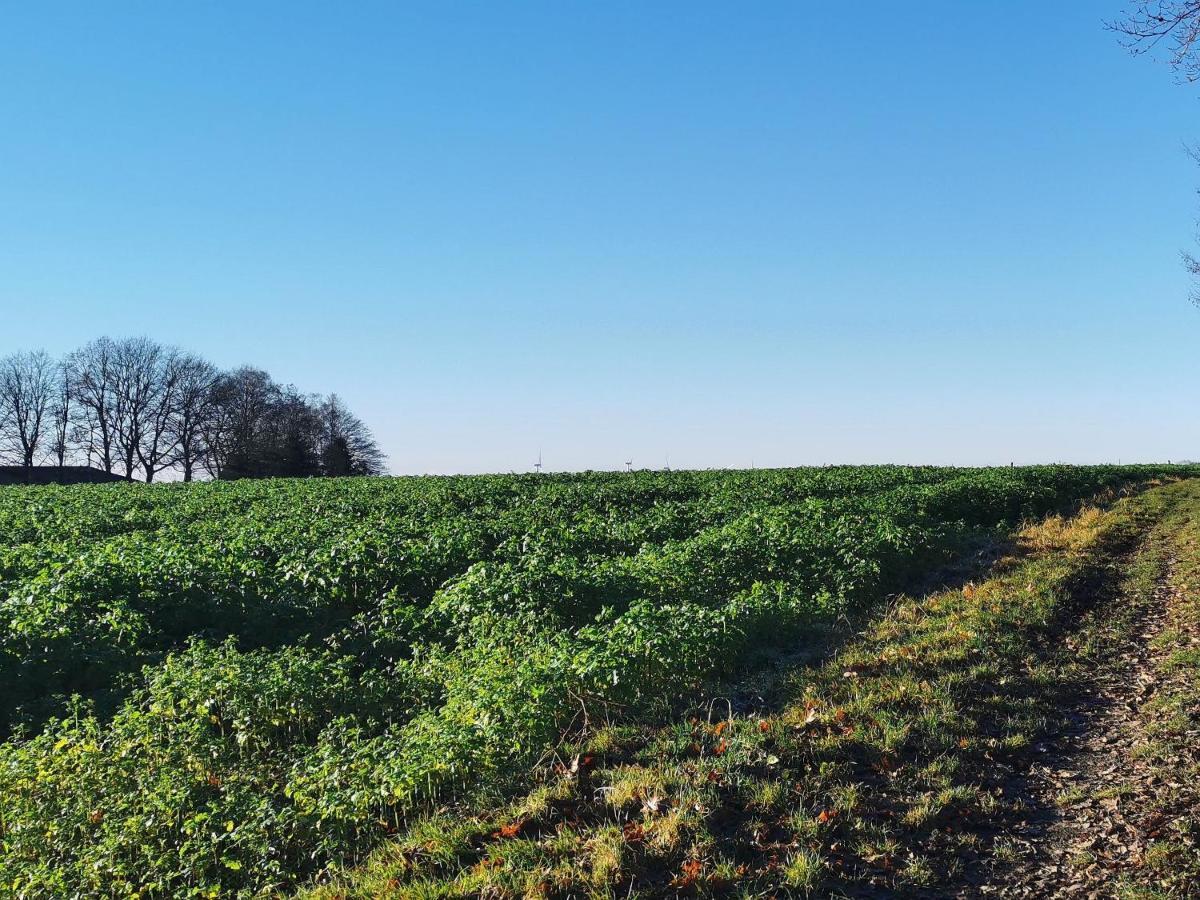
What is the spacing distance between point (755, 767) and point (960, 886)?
1713 millimetres

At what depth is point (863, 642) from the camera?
999 cm

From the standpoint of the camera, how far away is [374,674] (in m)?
9.73

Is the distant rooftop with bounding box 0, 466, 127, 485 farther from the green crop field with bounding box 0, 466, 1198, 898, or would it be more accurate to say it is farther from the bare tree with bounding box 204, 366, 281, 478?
the green crop field with bounding box 0, 466, 1198, 898

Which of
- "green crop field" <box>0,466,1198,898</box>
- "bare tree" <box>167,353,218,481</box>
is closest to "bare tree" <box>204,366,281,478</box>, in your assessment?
"bare tree" <box>167,353,218,481</box>

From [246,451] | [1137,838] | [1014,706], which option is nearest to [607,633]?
[1014,706]

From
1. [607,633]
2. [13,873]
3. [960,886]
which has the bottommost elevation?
[13,873]

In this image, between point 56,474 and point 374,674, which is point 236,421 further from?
point 374,674

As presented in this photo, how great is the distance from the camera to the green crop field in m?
6.31

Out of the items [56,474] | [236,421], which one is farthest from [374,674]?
[56,474]

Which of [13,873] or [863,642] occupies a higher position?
[863,642]

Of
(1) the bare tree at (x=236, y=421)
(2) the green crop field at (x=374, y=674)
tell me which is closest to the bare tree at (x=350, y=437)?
(1) the bare tree at (x=236, y=421)

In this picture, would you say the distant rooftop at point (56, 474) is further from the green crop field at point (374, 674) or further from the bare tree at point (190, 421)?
the green crop field at point (374, 674)

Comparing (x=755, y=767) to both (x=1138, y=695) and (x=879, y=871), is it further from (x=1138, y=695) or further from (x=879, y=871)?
(x=1138, y=695)

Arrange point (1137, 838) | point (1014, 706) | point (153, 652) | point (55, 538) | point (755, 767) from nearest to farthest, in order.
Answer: point (1137, 838) → point (755, 767) → point (1014, 706) → point (153, 652) → point (55, 538)
